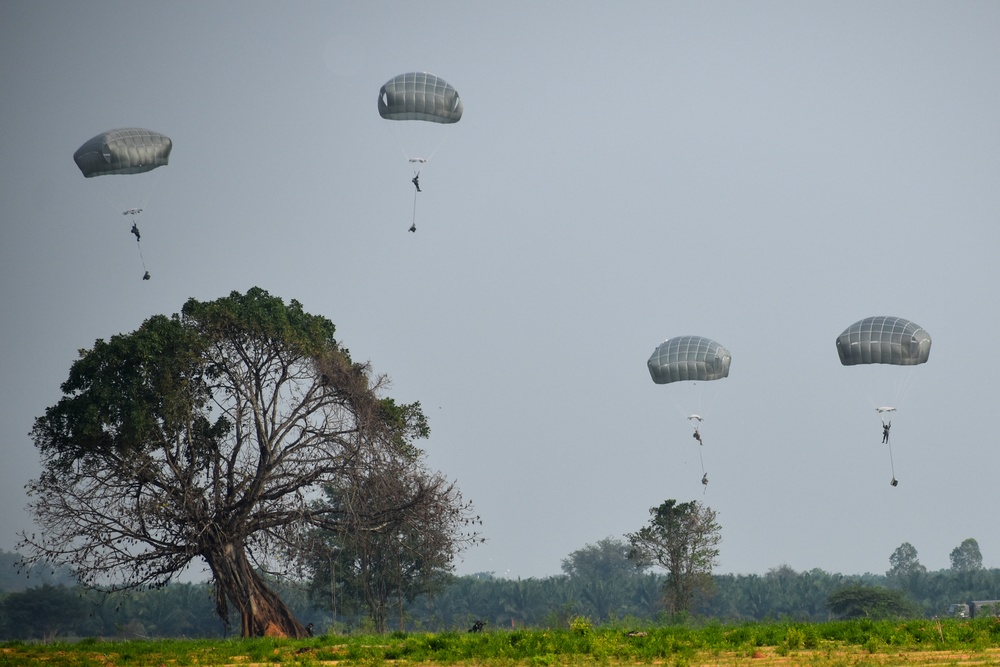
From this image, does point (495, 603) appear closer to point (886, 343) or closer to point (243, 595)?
A: point (886, 343)

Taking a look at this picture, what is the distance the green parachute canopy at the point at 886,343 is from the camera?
4481cm

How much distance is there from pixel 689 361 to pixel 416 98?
15.4 metres

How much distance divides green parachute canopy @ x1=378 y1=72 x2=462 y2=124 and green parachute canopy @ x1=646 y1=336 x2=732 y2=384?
1359cm

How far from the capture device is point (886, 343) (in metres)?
45.2

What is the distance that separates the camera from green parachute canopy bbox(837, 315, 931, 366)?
44812 mm

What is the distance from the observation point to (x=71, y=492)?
1447 inches

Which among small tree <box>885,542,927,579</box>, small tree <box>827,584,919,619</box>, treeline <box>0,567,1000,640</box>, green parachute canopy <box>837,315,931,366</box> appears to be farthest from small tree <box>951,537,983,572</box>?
green parachute canopy <box>837,315,931,366</box>

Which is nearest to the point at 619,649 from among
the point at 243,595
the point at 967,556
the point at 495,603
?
the point at 243,595

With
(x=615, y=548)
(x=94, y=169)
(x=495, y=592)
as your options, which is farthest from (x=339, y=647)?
(x=615, y=548)

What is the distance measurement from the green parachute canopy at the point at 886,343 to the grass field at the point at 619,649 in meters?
20.1

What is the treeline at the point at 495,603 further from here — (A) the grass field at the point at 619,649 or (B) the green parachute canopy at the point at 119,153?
(A) the grass field at the point at 619,649

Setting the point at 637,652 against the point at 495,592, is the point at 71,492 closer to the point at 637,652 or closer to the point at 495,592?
the point at 637,652

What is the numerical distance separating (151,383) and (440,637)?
55.2 feet

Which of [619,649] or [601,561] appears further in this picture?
[601,561]
